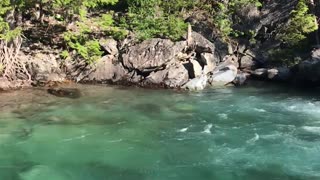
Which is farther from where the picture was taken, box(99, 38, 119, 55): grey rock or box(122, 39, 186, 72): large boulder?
box(99, 38, 119, 55): grey rock

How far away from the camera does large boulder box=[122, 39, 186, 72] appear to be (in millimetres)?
23062

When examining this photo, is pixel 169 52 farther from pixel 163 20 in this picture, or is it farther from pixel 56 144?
pixel 56 144

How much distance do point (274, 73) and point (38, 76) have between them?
12.1 meters

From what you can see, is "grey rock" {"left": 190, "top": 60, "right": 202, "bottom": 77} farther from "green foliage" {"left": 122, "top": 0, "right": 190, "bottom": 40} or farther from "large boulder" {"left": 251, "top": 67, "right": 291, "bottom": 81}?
"large boulder" {"left": 251, "top": 67, "right": 291, "bottom": 81}

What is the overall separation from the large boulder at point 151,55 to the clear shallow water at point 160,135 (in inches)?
82.3

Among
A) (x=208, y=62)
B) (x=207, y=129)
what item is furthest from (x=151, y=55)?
(x=207, y=129)

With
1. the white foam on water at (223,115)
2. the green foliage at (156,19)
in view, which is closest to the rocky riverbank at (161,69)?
the green foliage at (156,19)

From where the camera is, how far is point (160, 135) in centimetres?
1520

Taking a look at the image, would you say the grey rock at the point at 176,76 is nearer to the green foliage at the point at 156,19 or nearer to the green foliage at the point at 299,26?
the green foliage at the point at 156,19

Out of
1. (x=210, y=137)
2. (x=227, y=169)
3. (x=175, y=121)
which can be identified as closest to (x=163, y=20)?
(x=175, y=121)

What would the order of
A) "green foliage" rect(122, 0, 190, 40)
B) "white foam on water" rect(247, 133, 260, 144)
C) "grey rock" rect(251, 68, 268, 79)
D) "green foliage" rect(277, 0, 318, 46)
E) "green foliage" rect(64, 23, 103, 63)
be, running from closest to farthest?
"white foam on water" rect(247, 133, 260, 144) → "green foliage" rect(64, 23, 103, 63) → "grey rock" rect(251, 68, 268, 79) → "green foliage" rect(122, 0, 190, 40) → "green foliage" rect(277, 0, 318, 46)

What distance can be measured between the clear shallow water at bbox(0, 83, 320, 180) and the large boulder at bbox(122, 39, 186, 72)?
2.09 m

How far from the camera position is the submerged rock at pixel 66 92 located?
66.1 ft

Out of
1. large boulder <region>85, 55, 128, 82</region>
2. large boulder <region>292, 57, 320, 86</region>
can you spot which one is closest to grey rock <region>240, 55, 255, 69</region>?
large boulder <region>292, 57, 320, 86</region>
